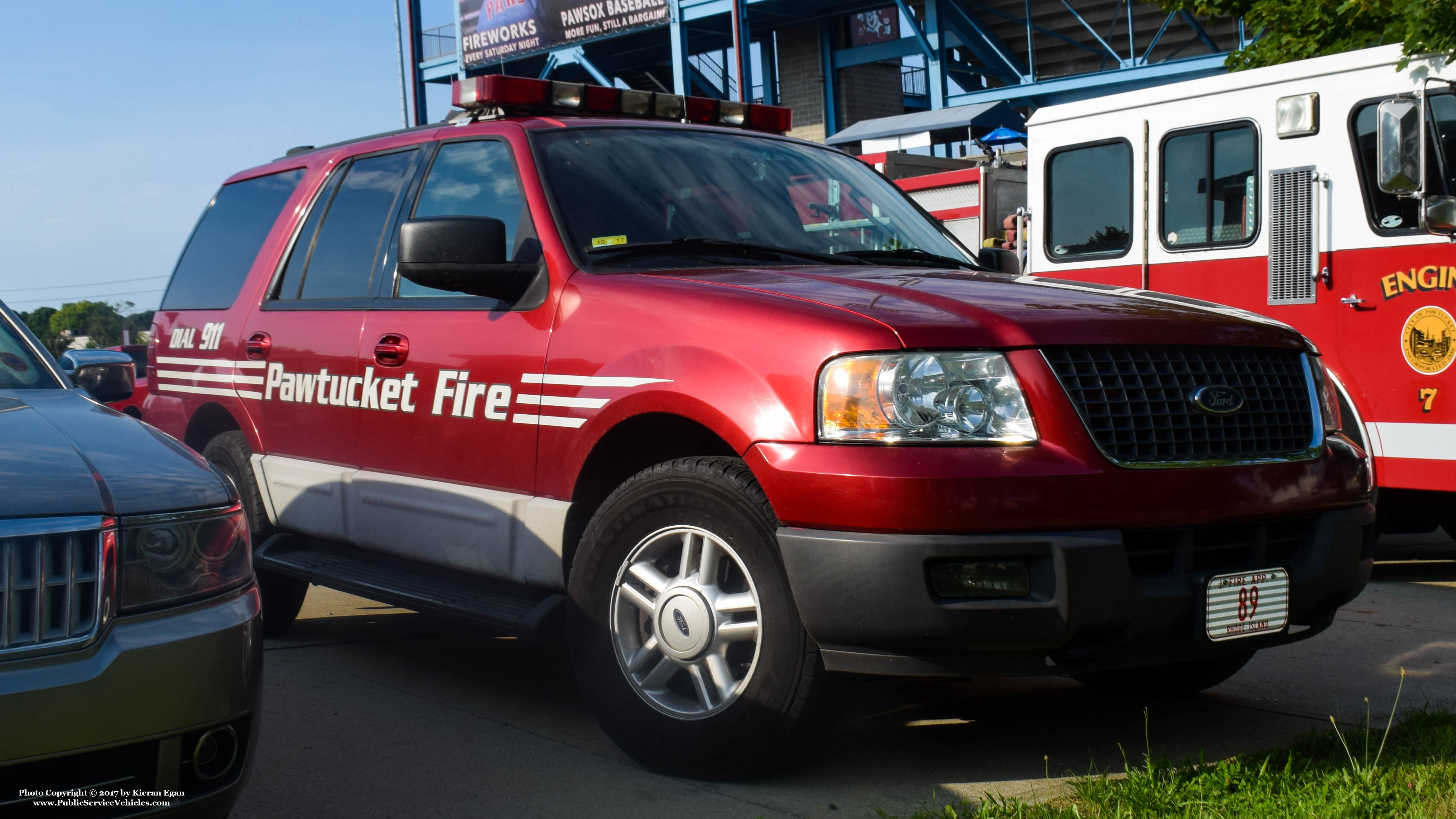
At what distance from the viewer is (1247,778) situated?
338cm

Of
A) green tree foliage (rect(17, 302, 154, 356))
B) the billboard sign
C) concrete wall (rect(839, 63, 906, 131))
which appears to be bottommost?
green tree foliage (rect(17, 302, 154, 356))

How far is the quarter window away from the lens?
7.29 meters

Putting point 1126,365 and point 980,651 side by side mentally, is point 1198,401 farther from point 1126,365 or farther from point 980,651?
point 980,651

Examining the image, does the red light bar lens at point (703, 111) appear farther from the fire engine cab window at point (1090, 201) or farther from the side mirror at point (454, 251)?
the fire engine cab window at point (1090, 201)

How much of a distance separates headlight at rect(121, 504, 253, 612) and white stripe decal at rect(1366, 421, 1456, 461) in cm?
560

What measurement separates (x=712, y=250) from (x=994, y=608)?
5.28 ft

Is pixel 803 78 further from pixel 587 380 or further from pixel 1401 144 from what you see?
pixel 587 380

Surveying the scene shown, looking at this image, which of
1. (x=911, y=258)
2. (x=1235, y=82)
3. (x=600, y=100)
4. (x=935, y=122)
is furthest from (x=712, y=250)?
(x=935, y=122)

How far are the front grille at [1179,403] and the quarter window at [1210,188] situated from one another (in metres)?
3.75

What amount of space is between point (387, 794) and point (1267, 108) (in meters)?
5.70

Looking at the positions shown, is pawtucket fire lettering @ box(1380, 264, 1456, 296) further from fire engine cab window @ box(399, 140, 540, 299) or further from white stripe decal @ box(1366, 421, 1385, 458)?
fire engine cab window @ box(399, 140, 540, 299)

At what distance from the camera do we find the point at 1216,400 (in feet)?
11.6

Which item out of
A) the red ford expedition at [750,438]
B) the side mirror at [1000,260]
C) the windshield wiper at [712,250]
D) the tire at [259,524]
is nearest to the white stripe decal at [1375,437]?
the side mirror at [1000,260]

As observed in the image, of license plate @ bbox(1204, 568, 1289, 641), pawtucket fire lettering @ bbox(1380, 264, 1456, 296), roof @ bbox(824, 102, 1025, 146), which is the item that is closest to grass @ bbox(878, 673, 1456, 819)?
license plate @ bbox(1204, 568, 1289, 641)
